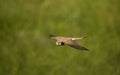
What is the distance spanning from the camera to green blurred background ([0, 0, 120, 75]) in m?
1.69

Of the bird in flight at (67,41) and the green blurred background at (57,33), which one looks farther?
the green blurred background at (57,33)

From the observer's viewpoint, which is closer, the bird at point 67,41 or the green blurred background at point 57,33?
the bird at point 67,41

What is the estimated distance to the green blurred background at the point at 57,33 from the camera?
5.56 feet

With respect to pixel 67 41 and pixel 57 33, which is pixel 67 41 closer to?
pixel 67 41

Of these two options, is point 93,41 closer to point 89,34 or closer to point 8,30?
point 89,34

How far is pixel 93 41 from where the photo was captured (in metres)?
1.75

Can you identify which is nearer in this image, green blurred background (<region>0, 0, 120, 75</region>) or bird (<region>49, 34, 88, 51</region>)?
bird (<region>49, 34, 88, 51</region>)

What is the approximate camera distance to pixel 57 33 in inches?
68.9

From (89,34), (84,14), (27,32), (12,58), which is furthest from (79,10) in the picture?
(12,58)

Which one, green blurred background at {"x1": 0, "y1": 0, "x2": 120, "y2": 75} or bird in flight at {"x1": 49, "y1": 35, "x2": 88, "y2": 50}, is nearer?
bird in flight at {"x1": 49, "y1": 35, "x2": 88, "y2": 50}

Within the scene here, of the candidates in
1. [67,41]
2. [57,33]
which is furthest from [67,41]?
[57,33]

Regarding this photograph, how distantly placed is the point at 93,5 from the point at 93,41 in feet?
0.69

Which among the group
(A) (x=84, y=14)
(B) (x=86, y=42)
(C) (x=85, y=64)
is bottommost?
(C) (x=85, y=64)

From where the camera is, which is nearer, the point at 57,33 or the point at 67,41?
the point at 67,41
